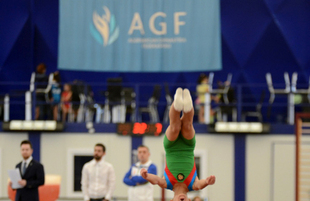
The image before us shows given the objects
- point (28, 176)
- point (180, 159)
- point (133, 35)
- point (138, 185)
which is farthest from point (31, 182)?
point (133, 35)

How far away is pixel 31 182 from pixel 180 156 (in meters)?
2.39

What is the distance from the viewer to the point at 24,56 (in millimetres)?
13852

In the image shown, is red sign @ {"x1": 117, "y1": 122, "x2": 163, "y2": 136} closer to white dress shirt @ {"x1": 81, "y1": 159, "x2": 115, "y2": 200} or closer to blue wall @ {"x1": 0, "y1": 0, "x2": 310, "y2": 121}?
white dress shirt @ {"x1": 81, "y1": 159, "x2": 115, "y2": 200}

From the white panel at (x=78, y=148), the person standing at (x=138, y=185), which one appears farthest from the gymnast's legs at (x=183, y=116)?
the white panel at (x=78, y=148)

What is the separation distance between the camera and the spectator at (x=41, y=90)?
11.0m

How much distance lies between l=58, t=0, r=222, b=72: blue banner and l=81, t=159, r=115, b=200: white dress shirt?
17.3 ft

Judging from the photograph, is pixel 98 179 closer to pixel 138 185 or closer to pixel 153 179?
pixel 138 185

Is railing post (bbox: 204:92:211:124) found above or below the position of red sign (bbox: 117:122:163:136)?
above

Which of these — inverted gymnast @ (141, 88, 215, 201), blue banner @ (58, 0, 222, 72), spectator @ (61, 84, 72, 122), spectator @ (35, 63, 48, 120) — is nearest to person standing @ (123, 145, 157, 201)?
inverted gymnast @ (141, 88, 215, 201)

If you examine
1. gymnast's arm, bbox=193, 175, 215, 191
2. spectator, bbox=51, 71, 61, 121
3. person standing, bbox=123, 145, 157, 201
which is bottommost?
person standing, bbox=123, 145, 157, 201

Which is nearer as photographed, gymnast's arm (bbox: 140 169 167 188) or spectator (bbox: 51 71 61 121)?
gymnast's arm (bbox: 140 169 167 188)

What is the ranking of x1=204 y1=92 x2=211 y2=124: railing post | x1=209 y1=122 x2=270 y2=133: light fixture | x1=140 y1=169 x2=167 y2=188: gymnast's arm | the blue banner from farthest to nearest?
the blue banner → x1=204 y1=92 x2=211 y2=124: railing post → x1=209 y1=122 x2=270 y2=133: light fixture → x1=140 y1=169 x2=167 y2=188: gymnast's arm

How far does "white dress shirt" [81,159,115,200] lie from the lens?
7.59 metres

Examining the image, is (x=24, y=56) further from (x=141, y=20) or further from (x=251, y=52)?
(x=251, y=52)
